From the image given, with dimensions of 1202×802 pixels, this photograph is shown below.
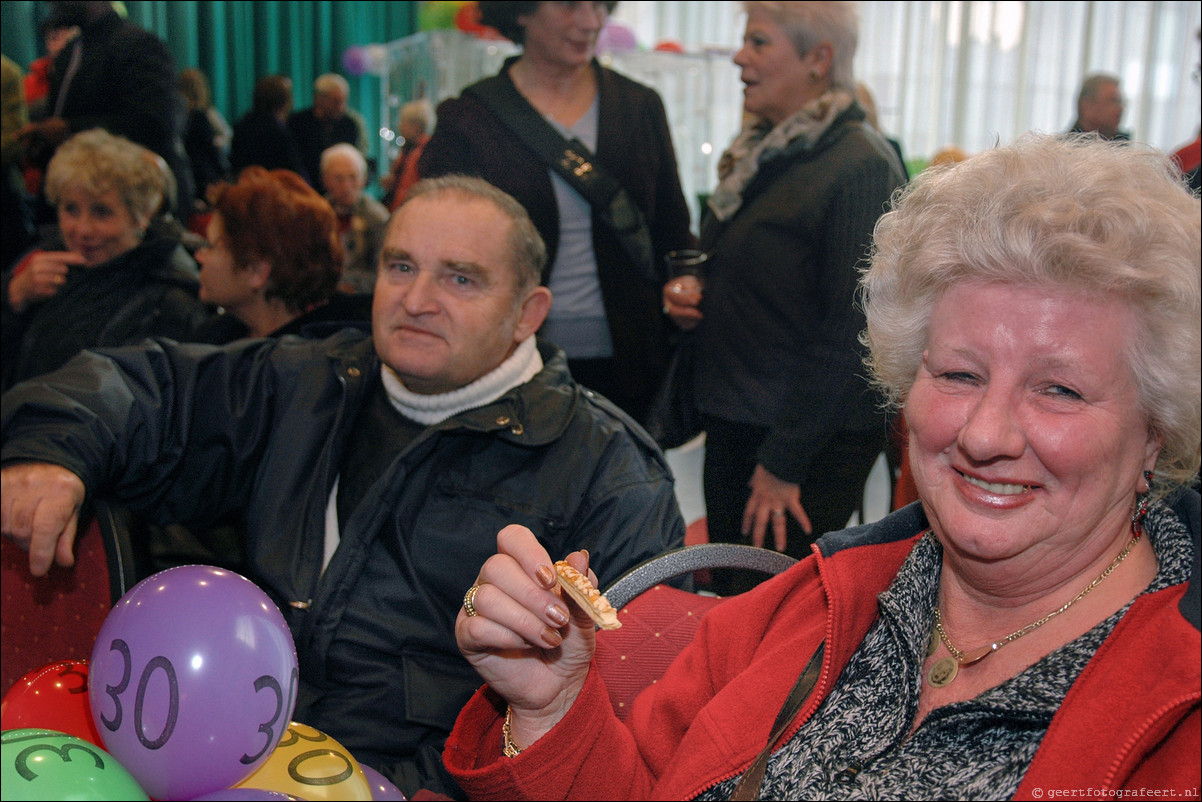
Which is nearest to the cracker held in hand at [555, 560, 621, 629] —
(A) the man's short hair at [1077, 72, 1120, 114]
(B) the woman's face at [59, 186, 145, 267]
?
(B) the woman's face at [59, 186, 145, 267]

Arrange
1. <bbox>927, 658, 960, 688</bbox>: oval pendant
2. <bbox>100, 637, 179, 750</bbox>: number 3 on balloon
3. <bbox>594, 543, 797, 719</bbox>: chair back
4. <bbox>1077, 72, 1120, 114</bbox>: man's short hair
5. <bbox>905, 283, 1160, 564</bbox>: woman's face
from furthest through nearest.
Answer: <bbox>1077, 72, 1120, 114</bbox>: man's short hair
<bbox>594, 543, 797, 719</bbox>: chair back
<bbox>927, 658, 960, 688</bbox>: oval pendant
<bbox>905, 283, 1160, 564</bbox>: woman's face
<bbox>100, 637, 179, 750</bbox>: number 3 on balloon

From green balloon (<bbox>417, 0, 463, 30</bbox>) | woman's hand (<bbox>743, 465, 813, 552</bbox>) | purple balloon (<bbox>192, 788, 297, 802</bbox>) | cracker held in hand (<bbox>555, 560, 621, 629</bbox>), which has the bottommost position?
woman's hand (<bbox>743, 465, 813, 552</bbox>)

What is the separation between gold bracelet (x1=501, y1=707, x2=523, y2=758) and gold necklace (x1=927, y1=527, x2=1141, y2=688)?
1.55 ft

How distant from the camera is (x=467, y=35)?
6.00 meters

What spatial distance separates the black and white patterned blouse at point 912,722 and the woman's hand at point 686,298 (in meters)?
1.10

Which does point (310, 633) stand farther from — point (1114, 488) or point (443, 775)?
point (1114, 488)

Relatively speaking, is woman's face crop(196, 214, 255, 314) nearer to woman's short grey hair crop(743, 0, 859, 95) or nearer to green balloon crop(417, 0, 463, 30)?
woman's short grey hair crop(743, 0, 859, 95)

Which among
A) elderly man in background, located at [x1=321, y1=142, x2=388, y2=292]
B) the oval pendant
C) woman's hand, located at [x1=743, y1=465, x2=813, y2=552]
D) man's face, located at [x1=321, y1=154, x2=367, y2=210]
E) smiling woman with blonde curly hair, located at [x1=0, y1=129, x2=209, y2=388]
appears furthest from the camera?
man's face, located at [x1=321, y1=154, x2=367, y2=210]

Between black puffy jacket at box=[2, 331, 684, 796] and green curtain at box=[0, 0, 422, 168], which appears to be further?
green curtain at box=[0, 0, 422, 168]

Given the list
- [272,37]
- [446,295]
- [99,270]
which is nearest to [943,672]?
[446,295]

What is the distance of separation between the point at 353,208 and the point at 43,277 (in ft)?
9.01

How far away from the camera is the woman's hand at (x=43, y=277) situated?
120 inches

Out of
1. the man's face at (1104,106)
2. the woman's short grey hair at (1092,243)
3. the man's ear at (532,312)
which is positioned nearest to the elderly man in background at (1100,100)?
the man's face at (1104,106)

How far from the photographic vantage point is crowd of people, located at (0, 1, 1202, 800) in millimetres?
1003
